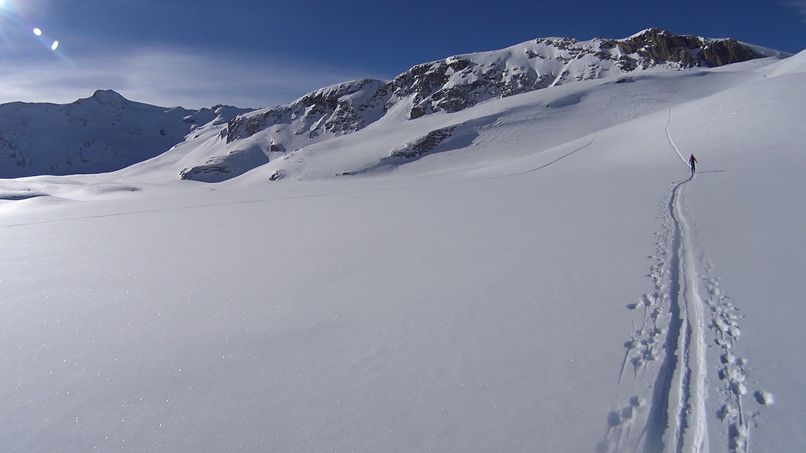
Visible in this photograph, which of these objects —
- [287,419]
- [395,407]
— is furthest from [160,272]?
[395,407]

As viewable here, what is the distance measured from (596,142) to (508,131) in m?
21.0

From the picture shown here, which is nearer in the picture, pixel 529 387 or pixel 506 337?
pixel 529 387

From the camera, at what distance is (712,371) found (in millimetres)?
4512

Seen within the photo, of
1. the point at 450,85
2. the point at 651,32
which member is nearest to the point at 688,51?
the point at 651,32

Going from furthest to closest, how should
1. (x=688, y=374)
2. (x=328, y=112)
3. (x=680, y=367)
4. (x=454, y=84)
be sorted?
(x=328, y=112) < (x=454, y=84) < (x=680, y=367) < (x=688, y=374)

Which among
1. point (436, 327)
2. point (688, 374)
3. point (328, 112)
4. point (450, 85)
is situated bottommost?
point (688, 374)

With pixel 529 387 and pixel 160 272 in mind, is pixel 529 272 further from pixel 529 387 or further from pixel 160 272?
pixel 160 272

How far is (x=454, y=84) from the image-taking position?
375ft

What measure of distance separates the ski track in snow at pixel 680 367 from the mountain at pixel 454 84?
10584 cm

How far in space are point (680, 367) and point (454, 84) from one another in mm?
117443

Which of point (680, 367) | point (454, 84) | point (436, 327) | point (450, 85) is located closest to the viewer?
point (680, 367)

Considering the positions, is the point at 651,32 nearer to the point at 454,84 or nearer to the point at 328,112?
the point at 454,84

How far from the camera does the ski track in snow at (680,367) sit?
148 inches

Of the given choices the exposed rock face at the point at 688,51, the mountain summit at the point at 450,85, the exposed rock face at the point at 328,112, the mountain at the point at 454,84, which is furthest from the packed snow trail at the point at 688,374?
the exposed rock face at the point at 328,112
